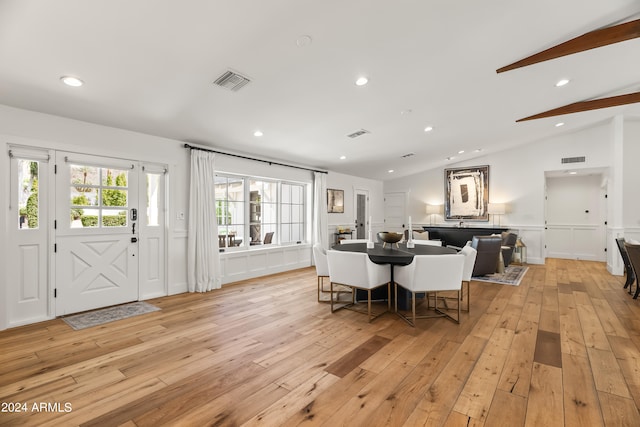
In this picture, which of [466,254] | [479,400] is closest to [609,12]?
[466,254]

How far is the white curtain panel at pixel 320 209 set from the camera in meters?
7.11

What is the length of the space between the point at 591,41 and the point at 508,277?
414 cm

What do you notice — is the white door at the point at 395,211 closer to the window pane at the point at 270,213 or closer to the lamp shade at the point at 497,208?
the lamp shade at the point at 497,208

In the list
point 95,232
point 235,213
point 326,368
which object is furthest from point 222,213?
point 326,368

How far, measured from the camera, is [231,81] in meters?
3.09

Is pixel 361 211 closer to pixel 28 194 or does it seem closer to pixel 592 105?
pixel 592 105

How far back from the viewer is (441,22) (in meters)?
2.62

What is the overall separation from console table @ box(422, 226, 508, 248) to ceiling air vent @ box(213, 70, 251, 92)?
7214 mm

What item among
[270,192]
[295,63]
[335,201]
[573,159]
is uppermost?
[295,63]

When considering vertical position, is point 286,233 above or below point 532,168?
below

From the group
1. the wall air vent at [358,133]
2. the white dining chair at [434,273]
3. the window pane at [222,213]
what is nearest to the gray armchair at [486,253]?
the white dining chair at [434,273]

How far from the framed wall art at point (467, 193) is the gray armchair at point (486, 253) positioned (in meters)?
2.91

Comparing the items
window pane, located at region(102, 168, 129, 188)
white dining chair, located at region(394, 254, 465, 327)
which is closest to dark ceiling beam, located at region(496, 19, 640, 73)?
white dining chair, located at region(394, 254, 465, 327)

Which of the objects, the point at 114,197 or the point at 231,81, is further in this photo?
the point at 114,197
